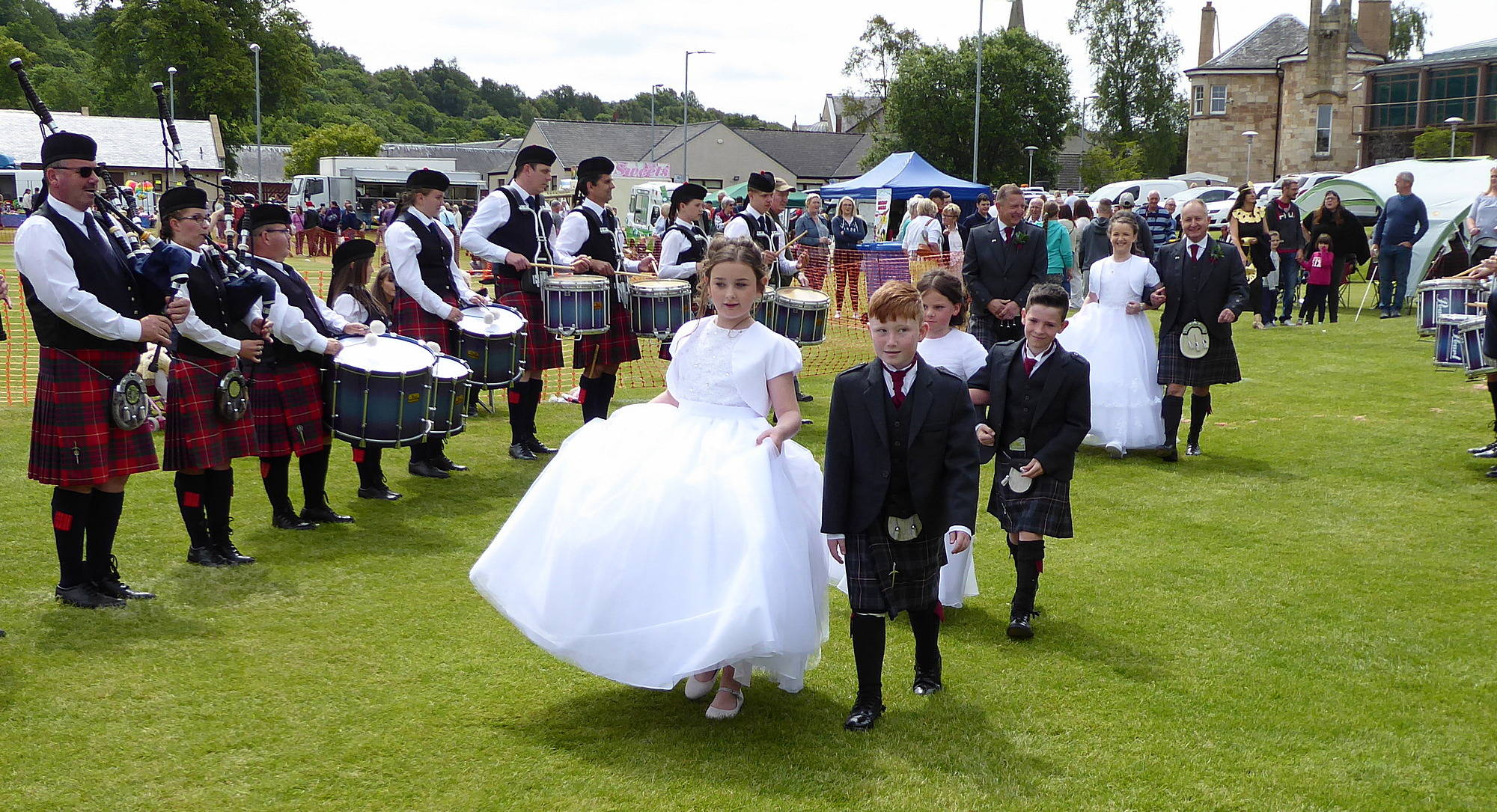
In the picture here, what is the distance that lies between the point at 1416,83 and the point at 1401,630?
4988cm

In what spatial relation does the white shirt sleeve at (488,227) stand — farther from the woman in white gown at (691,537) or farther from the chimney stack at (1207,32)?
the chimney stack at (1207,32)

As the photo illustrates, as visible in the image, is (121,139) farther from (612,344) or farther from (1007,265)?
(1007,265)

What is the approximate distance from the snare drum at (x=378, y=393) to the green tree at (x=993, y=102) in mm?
49661

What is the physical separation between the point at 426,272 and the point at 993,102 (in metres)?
50.1

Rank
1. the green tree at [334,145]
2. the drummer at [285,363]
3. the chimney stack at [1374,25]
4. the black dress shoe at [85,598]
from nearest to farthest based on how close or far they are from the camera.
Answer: the black dress shoe at [85,598] < the drummer at [285,363] < the chimney stack at [1374,25] < the green tree at [334,145]

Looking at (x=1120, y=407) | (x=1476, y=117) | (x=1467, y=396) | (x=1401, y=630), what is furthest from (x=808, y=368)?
(x=1476, y=117)

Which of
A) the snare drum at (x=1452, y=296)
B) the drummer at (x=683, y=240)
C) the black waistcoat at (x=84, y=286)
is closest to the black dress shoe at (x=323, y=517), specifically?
the black waistcoat at (x=84, y=286)

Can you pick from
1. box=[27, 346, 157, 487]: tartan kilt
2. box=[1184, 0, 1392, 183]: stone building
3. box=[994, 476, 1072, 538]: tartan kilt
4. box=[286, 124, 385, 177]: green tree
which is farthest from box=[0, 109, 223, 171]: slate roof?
box=[994, 476, 1072, 538]: tartan kilt

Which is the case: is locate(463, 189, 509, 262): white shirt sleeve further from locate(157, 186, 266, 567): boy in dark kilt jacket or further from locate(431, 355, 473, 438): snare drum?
locate(157, 186, 266, 567): boy in dark kilt jacket

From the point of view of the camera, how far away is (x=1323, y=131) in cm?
5044

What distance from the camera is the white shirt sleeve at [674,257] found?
865 cm

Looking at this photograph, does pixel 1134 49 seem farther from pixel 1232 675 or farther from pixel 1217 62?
pixel 1232 675

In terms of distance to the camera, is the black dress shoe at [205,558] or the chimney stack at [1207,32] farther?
the chimney stack at [1207,32]

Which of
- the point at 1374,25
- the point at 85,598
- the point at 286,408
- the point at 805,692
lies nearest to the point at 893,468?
the point at 805,692
